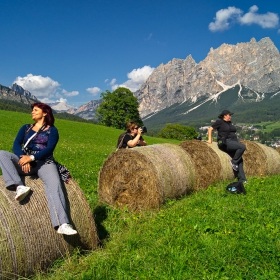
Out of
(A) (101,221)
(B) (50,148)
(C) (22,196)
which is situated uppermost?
(B) (50,148)

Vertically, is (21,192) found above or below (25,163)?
below

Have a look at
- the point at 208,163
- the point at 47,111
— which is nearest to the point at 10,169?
the point at 47,111

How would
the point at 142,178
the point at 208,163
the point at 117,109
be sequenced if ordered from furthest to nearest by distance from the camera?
the point at 117,109 → the point at 208,163 → the point at 142,178

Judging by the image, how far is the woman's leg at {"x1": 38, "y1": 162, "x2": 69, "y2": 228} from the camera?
4949mm

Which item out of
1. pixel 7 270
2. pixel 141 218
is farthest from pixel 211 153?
pixel 7 270

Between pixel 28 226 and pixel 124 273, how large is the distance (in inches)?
65.1

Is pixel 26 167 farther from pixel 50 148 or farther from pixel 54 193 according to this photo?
pixel 54 193

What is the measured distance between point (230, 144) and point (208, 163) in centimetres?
156

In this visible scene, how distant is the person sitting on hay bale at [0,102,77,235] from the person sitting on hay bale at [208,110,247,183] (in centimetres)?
759

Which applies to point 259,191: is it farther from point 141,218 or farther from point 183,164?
point 141,218

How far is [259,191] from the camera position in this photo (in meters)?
8.95

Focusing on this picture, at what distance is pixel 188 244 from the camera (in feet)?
16.9

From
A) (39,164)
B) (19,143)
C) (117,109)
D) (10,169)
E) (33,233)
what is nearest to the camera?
(33,233)

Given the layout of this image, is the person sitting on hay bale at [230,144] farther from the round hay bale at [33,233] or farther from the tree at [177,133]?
the tree at [177,133]
